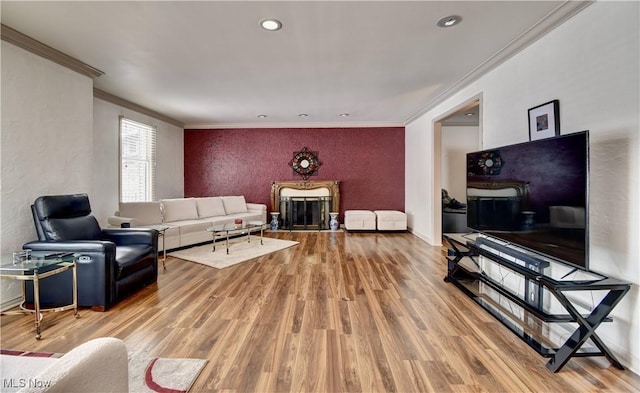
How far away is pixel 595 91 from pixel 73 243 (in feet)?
14.7

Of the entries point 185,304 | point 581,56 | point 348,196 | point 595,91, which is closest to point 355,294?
point 185,304

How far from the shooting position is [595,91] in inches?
80.7

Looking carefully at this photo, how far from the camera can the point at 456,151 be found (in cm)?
772

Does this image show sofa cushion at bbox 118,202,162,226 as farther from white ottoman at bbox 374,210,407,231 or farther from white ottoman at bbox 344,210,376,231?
white ottoman at bbox 374,210,407,231

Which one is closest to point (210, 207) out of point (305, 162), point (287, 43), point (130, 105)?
point (130, 105)

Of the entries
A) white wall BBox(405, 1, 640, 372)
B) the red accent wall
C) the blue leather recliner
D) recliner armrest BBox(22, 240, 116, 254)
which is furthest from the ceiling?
the red accent wall

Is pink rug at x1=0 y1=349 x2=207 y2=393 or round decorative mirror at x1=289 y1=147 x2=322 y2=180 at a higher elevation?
round decorative mirror at x1=289 y1=147 x2=322 y2=180

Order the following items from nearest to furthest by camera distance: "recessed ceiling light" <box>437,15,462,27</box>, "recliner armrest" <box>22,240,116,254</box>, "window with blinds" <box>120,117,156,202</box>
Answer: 1. "recessed ceiling light" <box>437,15,462,27</box>
2. "recliner armrest" <box>22,240,116,254</box>
3. "window with blinds" <box>120,117,156,202</box>

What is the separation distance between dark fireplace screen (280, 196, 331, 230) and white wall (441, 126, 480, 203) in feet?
11.1

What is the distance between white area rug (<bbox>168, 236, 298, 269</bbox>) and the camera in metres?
4.21

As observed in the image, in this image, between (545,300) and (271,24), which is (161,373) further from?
(545,300)

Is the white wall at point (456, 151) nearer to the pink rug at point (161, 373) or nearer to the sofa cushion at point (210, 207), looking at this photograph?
the sofa cushion at point (210, 207)

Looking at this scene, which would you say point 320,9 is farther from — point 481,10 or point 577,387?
point 577,387

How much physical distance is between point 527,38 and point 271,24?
2.37m
